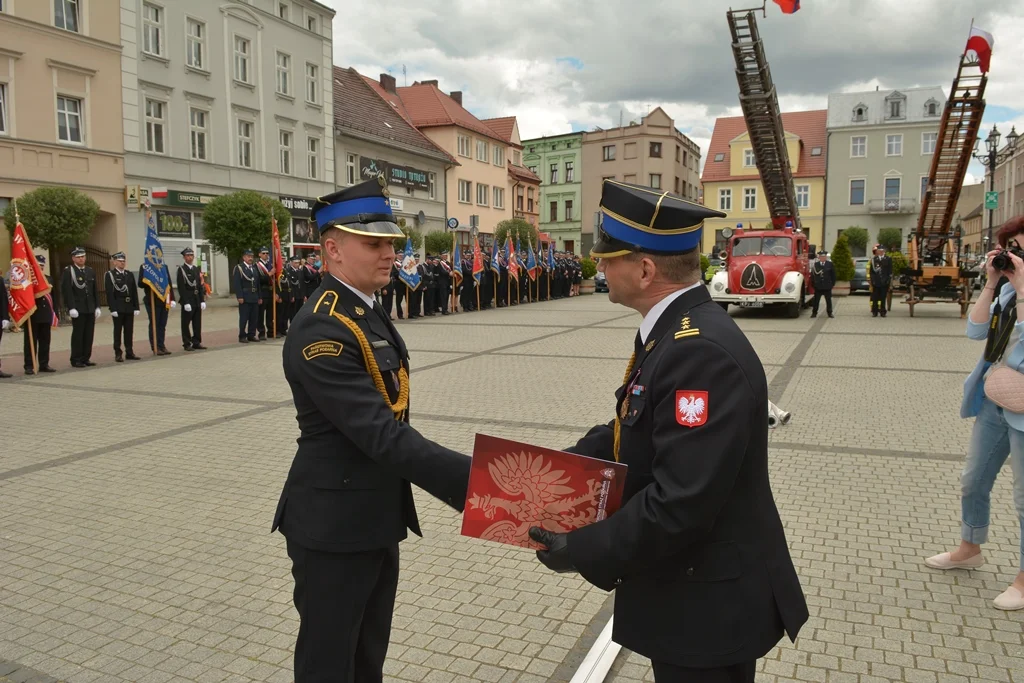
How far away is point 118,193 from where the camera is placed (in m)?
25.1

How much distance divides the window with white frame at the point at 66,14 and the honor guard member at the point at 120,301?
44.8 ft

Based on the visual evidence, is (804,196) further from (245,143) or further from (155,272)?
(155,272)

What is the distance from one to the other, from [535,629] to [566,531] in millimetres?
2040

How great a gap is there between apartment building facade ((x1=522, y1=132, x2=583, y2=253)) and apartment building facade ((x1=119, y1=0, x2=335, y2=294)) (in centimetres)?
4271

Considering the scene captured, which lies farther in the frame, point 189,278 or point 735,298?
point 735,298

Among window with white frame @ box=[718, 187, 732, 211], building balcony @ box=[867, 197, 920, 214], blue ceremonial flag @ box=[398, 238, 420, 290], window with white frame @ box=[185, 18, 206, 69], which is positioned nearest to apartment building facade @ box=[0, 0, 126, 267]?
window with white frame @ box=[185, 18, 206, 69]

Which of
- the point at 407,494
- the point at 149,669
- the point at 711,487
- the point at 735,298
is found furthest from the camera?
the point at 735,298

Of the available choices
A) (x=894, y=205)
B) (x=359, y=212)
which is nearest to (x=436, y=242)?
(x=359, y=212)

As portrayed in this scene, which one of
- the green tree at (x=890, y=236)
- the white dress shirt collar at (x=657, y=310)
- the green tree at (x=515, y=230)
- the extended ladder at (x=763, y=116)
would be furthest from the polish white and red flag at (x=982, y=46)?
the green tree at (x=890, y=236)

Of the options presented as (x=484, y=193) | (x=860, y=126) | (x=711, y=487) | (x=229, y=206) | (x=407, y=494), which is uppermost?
(x=860, y=126)

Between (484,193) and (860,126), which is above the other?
(860,126)

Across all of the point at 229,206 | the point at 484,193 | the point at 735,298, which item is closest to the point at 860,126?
the point at 484,193

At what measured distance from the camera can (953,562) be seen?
4410mm

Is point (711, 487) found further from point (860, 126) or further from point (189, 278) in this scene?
point (860, 126)
